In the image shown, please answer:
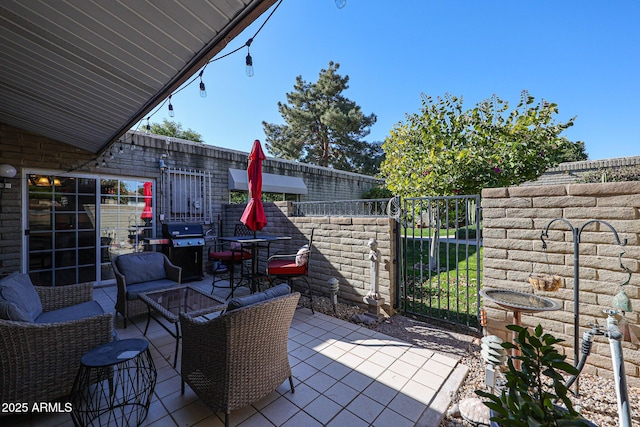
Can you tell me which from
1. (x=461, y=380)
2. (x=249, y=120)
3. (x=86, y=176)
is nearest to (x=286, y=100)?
(x=249, y=120)

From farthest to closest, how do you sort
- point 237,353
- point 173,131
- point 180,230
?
point 173,131
point 180,230
point 237,353

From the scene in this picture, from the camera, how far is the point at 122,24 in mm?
1766

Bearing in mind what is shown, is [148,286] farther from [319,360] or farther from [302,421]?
[302,421]

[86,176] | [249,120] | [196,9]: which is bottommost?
[86,176]

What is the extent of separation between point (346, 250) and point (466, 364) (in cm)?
209

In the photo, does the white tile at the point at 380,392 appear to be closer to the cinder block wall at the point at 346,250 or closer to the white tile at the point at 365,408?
the white tile at the point at 365,408

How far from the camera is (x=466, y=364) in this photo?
2479mm

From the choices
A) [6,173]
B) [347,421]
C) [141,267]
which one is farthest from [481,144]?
[6,173]

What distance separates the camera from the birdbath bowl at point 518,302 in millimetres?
1835

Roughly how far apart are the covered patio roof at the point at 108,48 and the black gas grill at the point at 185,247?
2.70 metres

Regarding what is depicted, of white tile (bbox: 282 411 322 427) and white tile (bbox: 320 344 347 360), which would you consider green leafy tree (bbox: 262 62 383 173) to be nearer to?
white tile (bbox: 320 344 347 360)

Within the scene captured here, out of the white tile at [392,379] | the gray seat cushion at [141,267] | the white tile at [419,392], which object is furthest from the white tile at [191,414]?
the gray seat cushion at [141,267]

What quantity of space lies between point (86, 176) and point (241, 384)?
5.74 metres

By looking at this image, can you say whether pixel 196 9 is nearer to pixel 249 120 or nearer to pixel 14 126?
pixel 14 126
